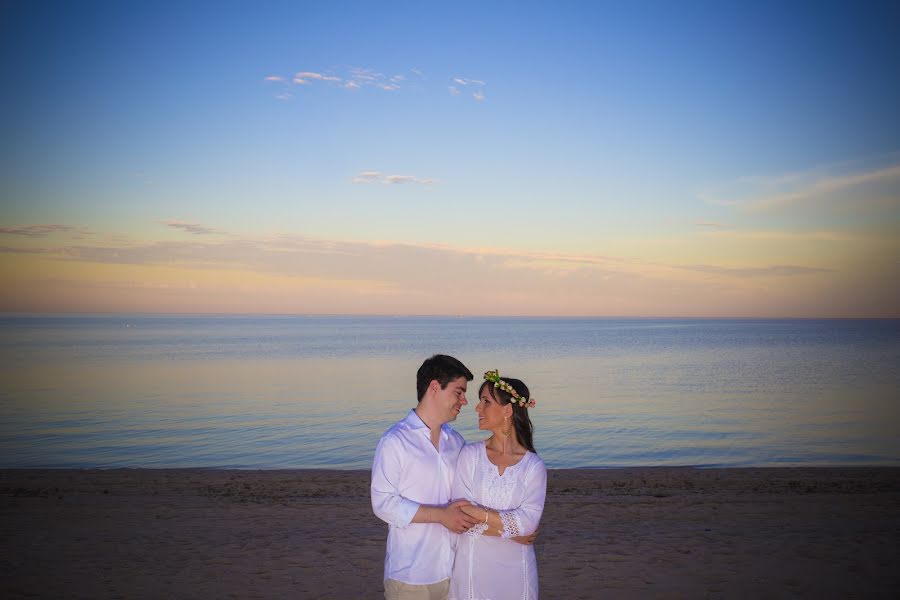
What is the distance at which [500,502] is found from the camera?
3.95 metres

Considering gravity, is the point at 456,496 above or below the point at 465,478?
below

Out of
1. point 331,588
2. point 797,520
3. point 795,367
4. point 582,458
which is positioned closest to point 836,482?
point 797,520

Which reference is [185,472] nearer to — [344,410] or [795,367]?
[344,410]

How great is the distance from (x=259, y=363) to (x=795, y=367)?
1464 inches

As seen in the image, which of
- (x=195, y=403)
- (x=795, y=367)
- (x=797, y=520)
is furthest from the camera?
(x=795, y=367)

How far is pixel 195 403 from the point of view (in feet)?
89.7

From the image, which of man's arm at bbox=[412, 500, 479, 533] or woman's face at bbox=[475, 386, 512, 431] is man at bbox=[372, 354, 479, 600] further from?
woman's face at bbox=[475, 386, 512, 431]

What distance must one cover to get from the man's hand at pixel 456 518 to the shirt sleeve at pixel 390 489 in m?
0.17

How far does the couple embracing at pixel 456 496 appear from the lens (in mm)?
3777

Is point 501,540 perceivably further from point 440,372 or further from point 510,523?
point 440,372

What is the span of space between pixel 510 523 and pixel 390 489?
701 mm

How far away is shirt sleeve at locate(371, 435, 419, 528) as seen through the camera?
3.68 metres

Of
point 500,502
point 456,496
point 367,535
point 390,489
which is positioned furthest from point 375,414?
point 390,489

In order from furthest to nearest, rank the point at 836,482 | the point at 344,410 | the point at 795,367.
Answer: the point at 795,367 < the point at 344,410 < the point at 836,482
